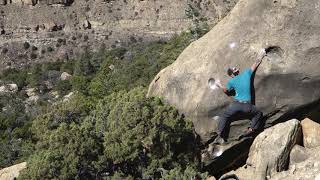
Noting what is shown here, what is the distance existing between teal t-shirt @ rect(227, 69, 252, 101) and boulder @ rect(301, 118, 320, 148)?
1551 mm

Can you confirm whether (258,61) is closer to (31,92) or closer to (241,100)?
(241,100)

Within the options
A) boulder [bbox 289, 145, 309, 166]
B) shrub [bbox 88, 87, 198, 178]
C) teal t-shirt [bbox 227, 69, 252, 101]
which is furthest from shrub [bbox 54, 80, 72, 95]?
boulder [bbox 289, 145, 309, 166]

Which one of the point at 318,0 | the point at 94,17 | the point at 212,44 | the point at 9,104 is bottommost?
the point at 9,104

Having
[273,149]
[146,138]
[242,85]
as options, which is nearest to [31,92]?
[146,138]

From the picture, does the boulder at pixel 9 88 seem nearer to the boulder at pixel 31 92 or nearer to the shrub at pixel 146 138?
the boulder at pixel 31 92

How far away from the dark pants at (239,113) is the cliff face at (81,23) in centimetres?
4898

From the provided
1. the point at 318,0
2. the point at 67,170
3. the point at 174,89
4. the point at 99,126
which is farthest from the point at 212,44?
the point at 67,170

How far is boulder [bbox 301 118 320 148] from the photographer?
468 inches

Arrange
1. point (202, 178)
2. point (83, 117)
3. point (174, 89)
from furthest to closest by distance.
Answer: point (83, 117), point (174, 89), point (202, 178)

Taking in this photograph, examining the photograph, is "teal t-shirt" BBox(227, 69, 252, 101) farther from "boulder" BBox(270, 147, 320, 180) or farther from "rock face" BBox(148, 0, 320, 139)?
"boulder" BBox(270, 147, 320, 180)

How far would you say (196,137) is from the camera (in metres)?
12.7

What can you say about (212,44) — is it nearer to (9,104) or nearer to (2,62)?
(9,104)

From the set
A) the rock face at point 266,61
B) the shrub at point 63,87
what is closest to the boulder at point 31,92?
the shrub at point 63,87

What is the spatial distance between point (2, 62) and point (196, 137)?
49.7 m
